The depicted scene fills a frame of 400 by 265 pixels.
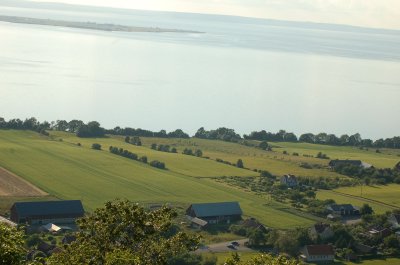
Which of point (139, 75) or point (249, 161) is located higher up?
point (139, 75)

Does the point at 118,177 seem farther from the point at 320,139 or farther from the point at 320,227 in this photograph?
the point at 320,139

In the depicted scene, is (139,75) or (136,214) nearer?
(136,214)

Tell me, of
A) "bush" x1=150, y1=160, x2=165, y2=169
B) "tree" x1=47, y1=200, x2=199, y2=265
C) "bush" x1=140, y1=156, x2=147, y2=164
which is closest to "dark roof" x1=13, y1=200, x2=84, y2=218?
"bush" x1=150, y1=160, x2=165, y2=169

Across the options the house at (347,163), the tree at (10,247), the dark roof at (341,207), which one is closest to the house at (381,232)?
the dark roof at (341,207)

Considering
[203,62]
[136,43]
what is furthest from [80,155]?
[136,43]

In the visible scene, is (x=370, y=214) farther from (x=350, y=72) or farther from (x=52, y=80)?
(x=350, y=72)

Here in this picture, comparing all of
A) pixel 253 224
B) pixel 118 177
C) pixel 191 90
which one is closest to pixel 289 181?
pixel 118 177

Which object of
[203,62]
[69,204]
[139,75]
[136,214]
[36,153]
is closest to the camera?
[136,214]
